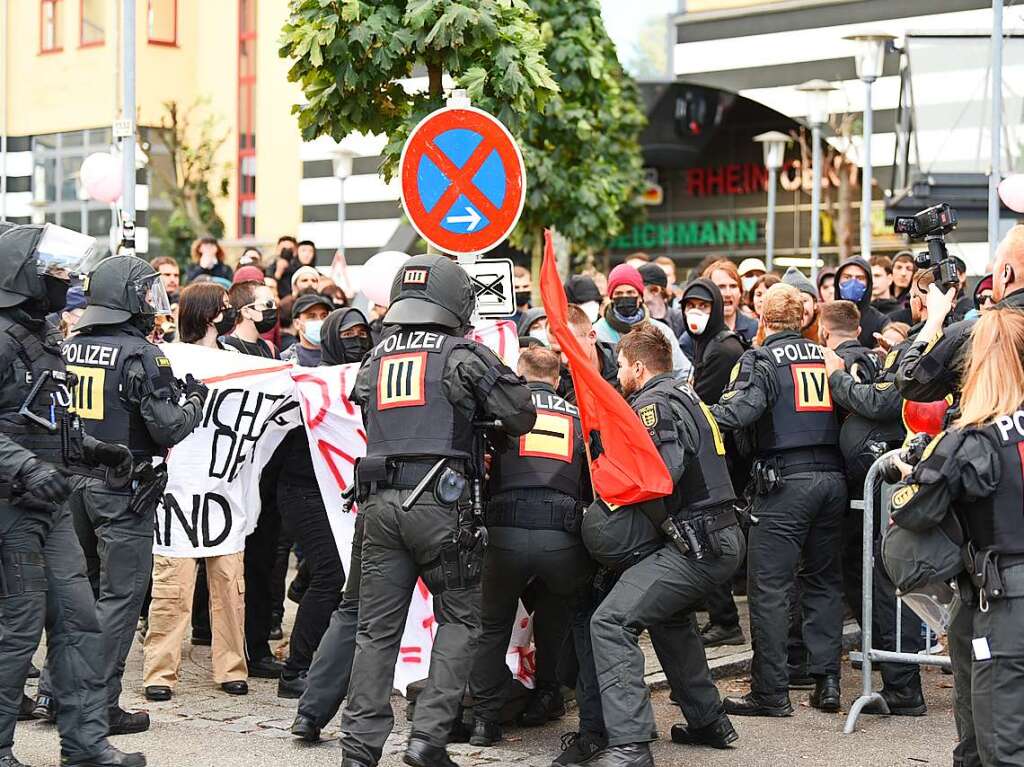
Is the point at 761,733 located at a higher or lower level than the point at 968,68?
lower

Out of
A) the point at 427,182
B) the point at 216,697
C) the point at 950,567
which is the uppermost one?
the point at 427,182

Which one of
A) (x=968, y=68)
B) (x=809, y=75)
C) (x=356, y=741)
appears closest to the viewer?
(x=356, y=741)

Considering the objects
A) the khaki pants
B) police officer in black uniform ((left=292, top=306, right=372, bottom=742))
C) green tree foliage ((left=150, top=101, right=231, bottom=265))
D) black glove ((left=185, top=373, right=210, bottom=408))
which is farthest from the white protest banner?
green tree foliage ((left=150, top=101, right=231, bottom=265))

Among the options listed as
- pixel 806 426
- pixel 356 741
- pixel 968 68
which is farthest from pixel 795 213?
pixel 356 741

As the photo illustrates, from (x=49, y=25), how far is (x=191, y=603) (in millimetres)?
22783

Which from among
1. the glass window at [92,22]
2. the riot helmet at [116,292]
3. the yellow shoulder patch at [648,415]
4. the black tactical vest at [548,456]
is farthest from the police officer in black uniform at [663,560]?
the glass window at [92,22]

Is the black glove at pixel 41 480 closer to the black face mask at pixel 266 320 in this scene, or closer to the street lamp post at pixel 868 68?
the black face mask at pixel 266 320

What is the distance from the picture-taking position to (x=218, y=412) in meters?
8.12

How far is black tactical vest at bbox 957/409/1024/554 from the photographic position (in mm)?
4914

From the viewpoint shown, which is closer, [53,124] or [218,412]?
[218,412]

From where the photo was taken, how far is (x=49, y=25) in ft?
93.1

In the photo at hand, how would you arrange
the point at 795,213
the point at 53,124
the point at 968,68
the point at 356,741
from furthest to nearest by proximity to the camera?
1. the point at 53,124
2. the point at 795,213
3. the point at 968,68
4. the point at 356,741

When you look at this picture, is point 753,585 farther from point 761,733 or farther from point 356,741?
point 356,741

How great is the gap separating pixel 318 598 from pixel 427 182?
2.21 m
